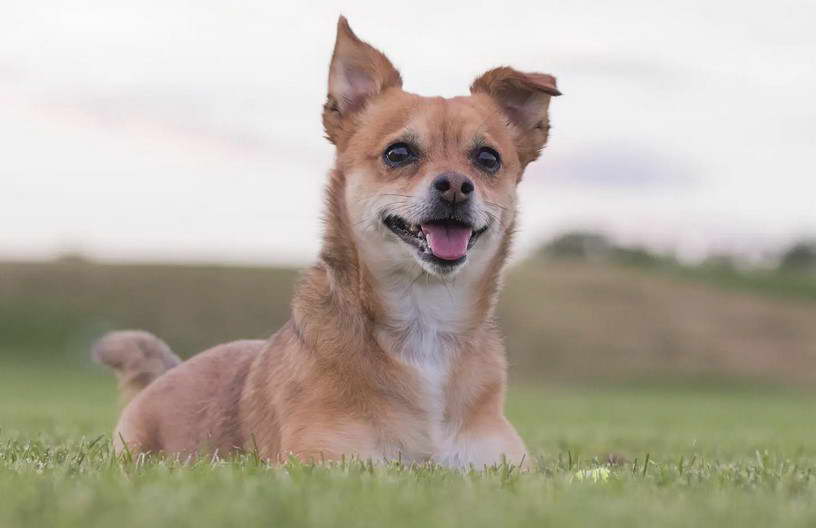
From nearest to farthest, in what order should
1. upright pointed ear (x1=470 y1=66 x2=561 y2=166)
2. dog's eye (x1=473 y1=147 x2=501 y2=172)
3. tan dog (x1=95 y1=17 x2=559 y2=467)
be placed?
tan dog (x1=95 y1=17 x2=559 y2=467)
dog's eye (x1=473 y1=147 x2=501 y2=172)
upright pointed ear (x1=470 y1=66 x2=561 y2=166)

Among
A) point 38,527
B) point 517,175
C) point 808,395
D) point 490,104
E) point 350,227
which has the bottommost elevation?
point 808,395

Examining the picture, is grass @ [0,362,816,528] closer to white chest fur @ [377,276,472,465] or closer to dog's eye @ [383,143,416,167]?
white chest fur @ [377,276,472,465]

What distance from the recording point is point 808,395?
46.0 meters

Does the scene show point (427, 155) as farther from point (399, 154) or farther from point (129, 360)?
point (129, 360)

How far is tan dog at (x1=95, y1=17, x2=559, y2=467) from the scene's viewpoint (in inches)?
262

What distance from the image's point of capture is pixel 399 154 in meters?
7.12

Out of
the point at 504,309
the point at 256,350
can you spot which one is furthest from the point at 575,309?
the point at 256,350

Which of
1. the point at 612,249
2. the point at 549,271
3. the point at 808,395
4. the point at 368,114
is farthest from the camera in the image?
the point at 612,249

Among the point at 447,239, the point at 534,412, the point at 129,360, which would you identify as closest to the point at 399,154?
the point at 447,239

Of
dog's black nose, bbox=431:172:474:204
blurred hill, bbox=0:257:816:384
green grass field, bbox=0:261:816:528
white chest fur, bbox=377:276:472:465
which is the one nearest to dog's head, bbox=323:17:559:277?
dog's black nose, bbox=431:172:474:204

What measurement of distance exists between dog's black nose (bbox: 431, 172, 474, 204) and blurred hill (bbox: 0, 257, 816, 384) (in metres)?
39.9

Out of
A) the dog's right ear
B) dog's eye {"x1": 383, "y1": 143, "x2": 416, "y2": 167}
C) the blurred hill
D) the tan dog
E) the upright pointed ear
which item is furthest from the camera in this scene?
the blurred hill

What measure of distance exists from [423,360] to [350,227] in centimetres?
103

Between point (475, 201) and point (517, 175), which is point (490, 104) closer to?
point (517, 175)
